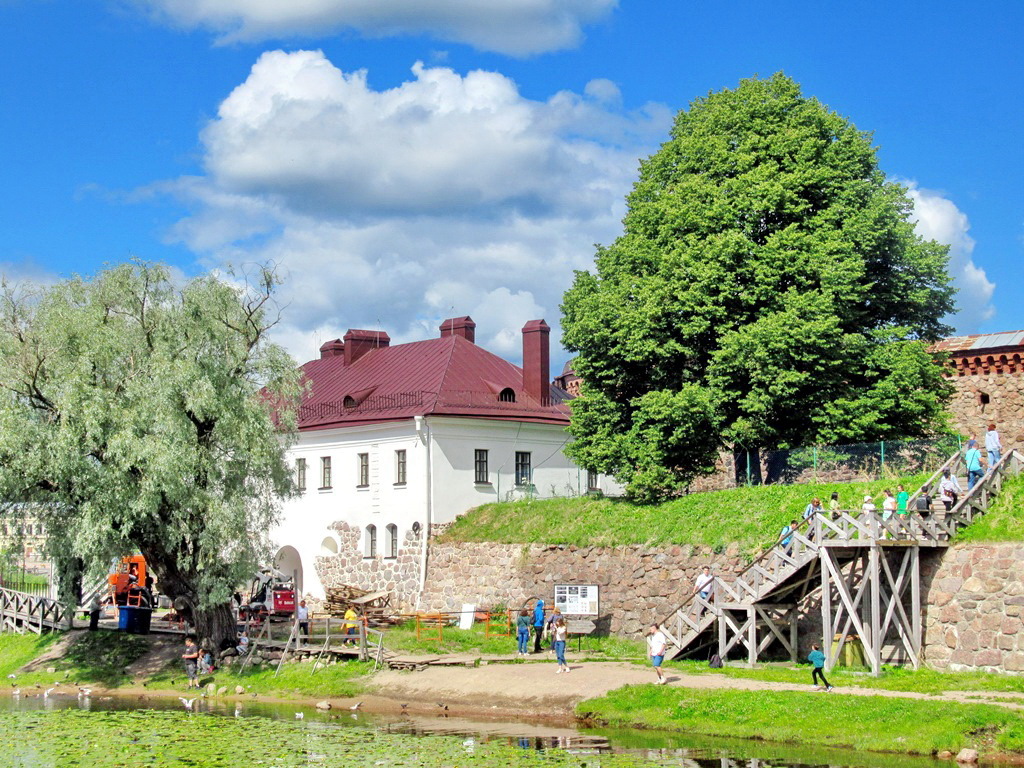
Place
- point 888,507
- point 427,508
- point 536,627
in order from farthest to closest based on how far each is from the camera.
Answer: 1. point 427,508
2. point 536,627
3. point 888,507

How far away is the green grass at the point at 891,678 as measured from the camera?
2566 centimetres

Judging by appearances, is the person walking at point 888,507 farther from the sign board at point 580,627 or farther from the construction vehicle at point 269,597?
the construction vehicle at point 269,597

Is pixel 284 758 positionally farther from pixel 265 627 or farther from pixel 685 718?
pixel 265 627

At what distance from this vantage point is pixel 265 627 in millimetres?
35938

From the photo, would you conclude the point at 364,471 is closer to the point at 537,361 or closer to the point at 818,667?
the point at 537,361

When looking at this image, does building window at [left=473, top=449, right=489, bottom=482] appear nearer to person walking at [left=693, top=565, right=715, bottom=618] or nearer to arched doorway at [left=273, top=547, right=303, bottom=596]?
arched doorway at [left=273, top=547, right=303, bottom=596]

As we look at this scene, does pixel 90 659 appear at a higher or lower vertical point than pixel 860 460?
lower

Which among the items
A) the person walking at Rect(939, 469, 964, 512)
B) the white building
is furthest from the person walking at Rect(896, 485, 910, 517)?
the white building

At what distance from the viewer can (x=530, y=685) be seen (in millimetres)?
29828

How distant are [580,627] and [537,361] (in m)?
15.2

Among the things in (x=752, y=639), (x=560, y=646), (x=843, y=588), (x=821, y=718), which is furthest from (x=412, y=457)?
(x=821, y=718)

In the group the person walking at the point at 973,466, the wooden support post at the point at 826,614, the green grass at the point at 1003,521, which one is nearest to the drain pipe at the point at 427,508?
the wooden support post at the point at 826,614

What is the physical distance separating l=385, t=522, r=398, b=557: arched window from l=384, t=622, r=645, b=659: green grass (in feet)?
24.0

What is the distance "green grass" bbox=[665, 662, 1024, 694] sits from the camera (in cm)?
2566
